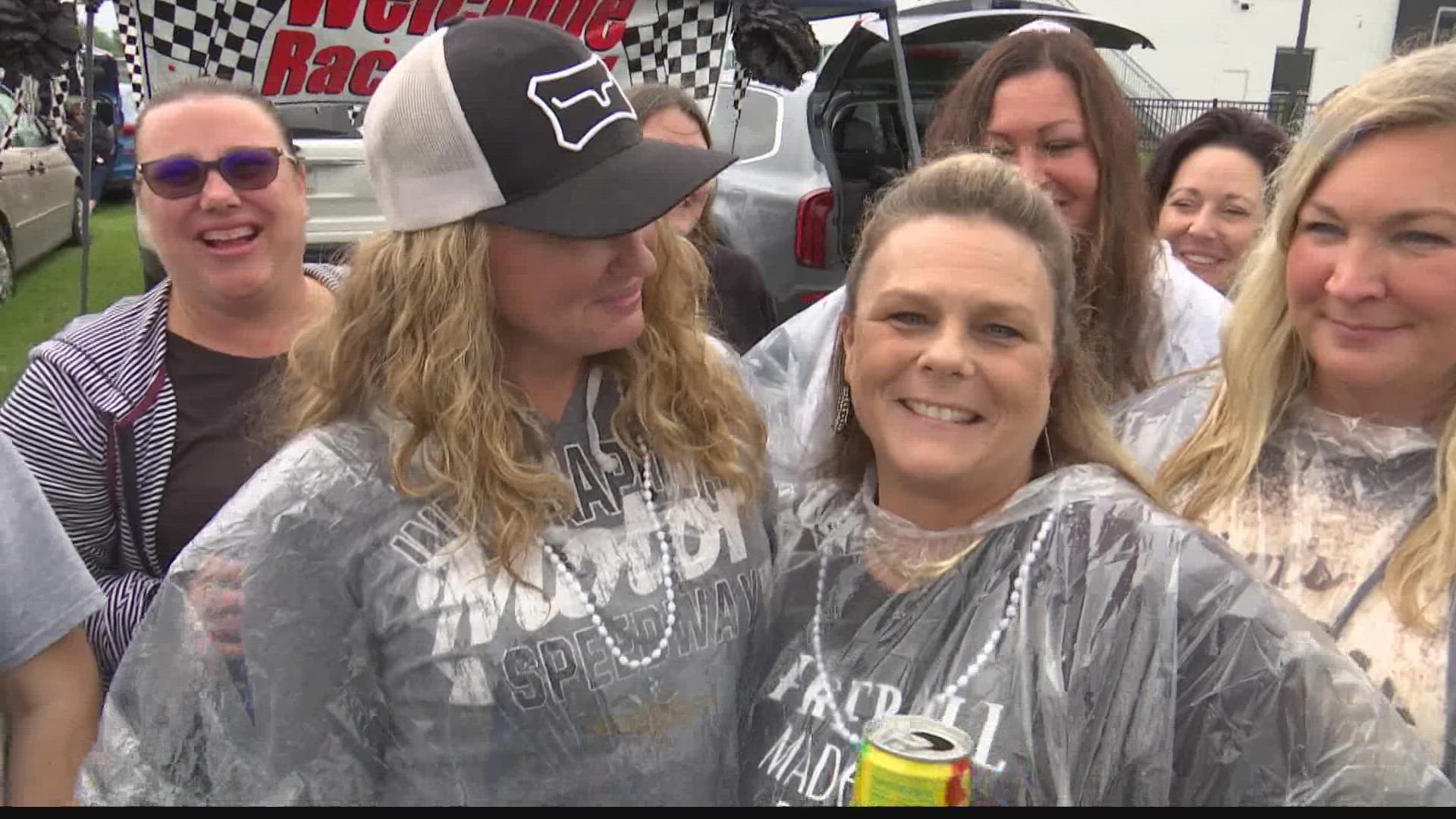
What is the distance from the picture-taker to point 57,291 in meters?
8.76

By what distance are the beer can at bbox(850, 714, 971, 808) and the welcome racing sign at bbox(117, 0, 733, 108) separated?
322cm

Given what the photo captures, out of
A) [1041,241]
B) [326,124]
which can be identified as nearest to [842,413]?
[1041,241]

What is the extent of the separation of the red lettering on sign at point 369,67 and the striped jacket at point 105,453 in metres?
2.16

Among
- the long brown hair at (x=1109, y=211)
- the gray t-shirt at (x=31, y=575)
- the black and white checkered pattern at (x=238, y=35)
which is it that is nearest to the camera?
the gray t-shirt at (x=31, y=575)

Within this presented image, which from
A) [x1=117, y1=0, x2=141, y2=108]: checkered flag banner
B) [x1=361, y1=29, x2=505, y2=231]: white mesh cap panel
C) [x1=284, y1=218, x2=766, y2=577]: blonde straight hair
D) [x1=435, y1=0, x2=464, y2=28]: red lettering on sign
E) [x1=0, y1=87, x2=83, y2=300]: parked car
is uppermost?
[x1=435, y1=0, x2=464, y2=28]: red lettering on sign

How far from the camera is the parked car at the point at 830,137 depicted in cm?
567

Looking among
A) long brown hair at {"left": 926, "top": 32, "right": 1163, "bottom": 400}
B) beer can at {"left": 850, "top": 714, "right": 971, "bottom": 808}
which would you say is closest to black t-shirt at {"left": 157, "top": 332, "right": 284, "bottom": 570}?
beer can at {"left": 850, "top": 714, "right": 971, "bottom": 808}

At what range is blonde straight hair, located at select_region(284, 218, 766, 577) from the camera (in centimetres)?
143

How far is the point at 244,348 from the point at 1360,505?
81.2 inches

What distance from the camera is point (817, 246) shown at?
5625 millimetres

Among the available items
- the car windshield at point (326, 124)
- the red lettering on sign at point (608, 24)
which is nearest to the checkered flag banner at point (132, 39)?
the red lettering on sign at point (608, 24)

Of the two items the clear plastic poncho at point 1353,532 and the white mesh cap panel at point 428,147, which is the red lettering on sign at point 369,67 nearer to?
the white mesh cap panel at point 428,147

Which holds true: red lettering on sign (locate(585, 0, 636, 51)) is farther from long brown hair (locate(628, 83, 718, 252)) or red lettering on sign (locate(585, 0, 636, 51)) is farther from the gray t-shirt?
the gray t-shirt

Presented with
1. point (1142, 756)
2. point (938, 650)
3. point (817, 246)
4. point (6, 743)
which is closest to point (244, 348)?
point (6, 743)
